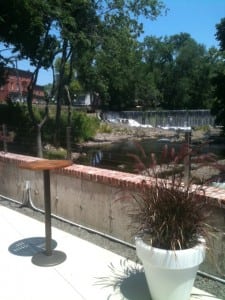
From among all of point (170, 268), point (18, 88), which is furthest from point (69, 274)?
point (18, 88)

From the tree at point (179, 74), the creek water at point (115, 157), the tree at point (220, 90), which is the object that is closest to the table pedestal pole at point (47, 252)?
the creek water at point (115, 157)

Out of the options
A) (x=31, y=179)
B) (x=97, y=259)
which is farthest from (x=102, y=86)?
(x=97, y=259)

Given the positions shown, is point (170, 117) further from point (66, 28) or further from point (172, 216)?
point (172, 216)

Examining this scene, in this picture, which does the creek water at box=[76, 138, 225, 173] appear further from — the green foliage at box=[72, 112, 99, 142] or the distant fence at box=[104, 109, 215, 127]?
the distant fence at box=[104, 109, 215, 127]

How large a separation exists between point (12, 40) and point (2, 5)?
147 cm

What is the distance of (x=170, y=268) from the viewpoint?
9.58ft

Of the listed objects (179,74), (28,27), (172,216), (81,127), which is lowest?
(81,127)

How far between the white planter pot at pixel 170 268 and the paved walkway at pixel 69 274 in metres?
0.38

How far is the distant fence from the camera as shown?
2216 inches

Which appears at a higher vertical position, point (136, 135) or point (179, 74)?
point (179, 74)

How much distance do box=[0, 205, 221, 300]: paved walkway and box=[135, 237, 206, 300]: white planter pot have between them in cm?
38

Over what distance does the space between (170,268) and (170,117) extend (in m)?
55.5

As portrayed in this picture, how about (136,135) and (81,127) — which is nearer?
(81,127)

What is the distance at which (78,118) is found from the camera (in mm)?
30672
